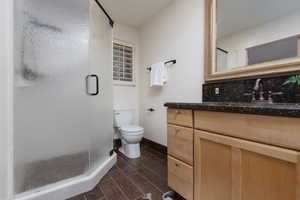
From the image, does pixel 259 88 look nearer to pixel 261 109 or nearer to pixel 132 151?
pixel 261 109

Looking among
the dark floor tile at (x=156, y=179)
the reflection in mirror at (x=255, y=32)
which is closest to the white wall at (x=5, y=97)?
the dark floor tile at (x=156, y=179)

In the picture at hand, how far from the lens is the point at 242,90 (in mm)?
1156

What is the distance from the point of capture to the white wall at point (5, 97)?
96 cm

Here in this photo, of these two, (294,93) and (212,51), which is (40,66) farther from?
(294,93)

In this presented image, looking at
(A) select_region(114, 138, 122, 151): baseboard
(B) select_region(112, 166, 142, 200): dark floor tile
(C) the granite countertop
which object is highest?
(C) the granite countertop

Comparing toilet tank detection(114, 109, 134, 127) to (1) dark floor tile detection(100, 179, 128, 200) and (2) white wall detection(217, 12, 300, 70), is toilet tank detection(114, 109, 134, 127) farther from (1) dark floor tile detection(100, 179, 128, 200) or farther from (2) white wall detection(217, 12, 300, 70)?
(2) white wall detection(217, 12, 300, 70)

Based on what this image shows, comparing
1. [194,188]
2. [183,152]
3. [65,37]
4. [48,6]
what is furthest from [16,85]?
[194,188]

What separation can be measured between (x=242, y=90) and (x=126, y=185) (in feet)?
4.58

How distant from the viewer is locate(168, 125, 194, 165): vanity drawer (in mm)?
981

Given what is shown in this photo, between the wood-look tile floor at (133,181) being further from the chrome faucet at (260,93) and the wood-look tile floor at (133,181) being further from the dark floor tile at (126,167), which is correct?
the chrome faucet at (260,93)

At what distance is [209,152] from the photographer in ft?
2.82

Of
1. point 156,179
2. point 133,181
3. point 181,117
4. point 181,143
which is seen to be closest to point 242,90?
point 181,117

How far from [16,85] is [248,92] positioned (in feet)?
5.91

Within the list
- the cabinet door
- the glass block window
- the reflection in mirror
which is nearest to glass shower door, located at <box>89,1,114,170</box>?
the glass block window
